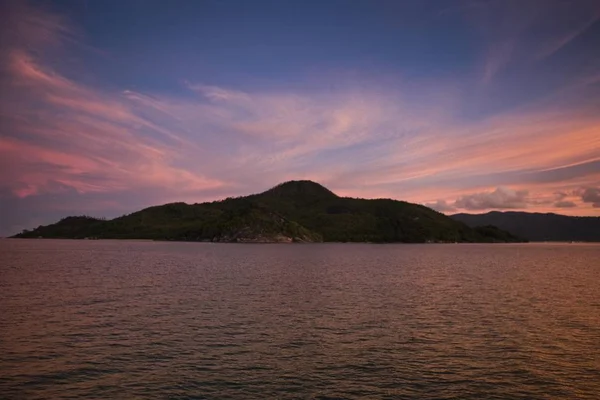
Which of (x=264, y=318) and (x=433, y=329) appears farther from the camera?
(x=264, y=318)

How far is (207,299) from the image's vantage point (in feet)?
242

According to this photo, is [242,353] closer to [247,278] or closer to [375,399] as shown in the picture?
[375,399]

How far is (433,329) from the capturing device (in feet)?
170

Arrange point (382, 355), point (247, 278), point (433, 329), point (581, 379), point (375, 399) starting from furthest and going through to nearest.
Answer: 1. point (247, 278)
2. point (433, 329)
3. point (382, 355)
4. point (581, 379)
5. point (375, 399)

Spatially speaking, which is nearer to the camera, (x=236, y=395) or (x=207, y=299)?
(x=236, y=395)

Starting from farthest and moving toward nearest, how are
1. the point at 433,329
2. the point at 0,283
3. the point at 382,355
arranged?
the point at 0,283 → the point at 433,329 → the point at 382,355

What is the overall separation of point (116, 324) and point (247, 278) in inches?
2313

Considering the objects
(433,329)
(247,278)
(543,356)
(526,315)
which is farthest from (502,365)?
(247,278)

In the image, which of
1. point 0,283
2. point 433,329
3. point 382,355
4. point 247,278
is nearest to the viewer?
point 382,355

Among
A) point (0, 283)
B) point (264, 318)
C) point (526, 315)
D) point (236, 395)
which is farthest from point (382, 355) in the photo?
point (0, 283)

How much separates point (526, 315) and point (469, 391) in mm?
35361

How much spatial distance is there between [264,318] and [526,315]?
120ft

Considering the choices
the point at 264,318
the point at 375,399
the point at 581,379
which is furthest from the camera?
the point at 264,318

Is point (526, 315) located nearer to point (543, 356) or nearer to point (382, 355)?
point (543, 356)
